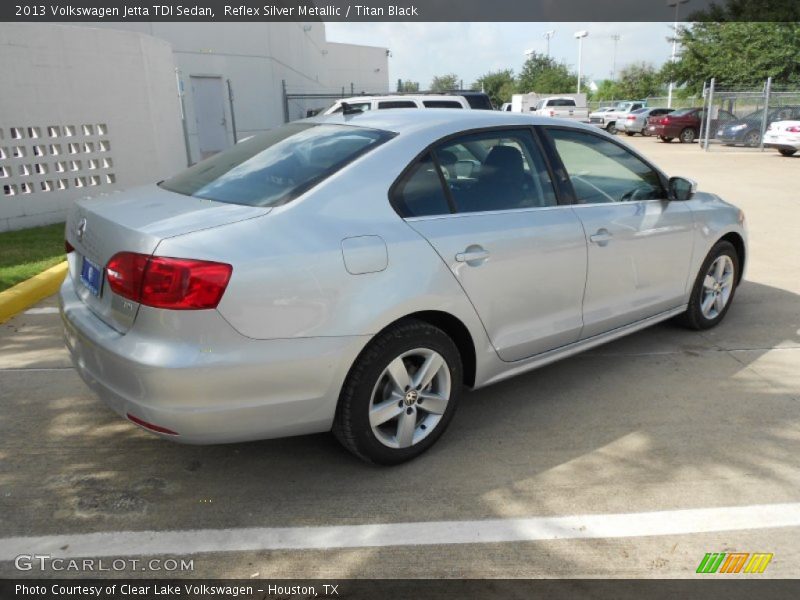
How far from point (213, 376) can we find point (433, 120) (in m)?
1.79

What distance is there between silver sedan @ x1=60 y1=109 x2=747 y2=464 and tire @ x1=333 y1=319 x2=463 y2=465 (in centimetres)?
1

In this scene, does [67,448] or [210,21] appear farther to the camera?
[210,21]

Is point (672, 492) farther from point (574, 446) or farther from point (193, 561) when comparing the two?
point (193, 561)

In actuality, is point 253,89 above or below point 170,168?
above

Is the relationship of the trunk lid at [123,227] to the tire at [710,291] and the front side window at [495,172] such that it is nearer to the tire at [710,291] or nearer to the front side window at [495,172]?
the front side window at [495,172]

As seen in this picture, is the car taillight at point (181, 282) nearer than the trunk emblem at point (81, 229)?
Yes

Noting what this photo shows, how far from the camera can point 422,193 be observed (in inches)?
124

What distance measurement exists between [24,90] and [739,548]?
9434 mm

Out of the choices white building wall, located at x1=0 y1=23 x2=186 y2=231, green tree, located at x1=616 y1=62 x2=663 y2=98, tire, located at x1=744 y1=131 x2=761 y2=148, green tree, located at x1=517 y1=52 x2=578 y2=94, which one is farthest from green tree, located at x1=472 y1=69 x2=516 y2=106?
white building wall, located at x1=0 y1=23 x2=186 y2=231

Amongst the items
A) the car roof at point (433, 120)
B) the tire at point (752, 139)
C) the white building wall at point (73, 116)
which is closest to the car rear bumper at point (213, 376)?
the car roof at point (433, 120)

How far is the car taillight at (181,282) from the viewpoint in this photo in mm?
2465

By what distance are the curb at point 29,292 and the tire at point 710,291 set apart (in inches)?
215

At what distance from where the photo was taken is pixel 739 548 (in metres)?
2.61

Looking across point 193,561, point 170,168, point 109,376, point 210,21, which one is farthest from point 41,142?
point 210,21
